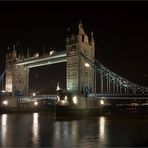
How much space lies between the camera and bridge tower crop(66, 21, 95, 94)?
46.0 m

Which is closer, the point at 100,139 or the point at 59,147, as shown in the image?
the point at 59,147

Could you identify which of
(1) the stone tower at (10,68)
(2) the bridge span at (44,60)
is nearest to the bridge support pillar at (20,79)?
(1) the stone tower at (10,68)

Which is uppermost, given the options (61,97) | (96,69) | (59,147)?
(96,69)

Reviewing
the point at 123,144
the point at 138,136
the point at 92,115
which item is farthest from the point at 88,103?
the point at 123,144

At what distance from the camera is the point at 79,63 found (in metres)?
46.3

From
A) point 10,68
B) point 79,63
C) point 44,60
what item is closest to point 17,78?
point 10,68

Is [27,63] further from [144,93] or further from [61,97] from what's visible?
[144,93]

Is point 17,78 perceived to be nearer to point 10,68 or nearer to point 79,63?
point 10,68

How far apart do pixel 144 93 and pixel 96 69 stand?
310 inches

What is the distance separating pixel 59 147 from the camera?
58.0 feet

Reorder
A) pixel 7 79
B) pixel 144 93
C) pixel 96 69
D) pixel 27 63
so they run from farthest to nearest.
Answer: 1. pixel 7 79
2. pixel 27 63
3. pixel 96 69
4. pixel 144 93

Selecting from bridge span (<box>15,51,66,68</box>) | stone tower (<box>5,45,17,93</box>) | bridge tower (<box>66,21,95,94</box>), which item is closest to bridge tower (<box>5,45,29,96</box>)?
stone tower (<box>5,45,17,93</box>)

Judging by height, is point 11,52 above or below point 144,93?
above

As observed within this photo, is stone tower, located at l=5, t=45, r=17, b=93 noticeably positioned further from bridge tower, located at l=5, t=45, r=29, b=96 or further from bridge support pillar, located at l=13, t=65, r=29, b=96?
bridge support pillar, located at l=13, t=65, r=29, b=96
